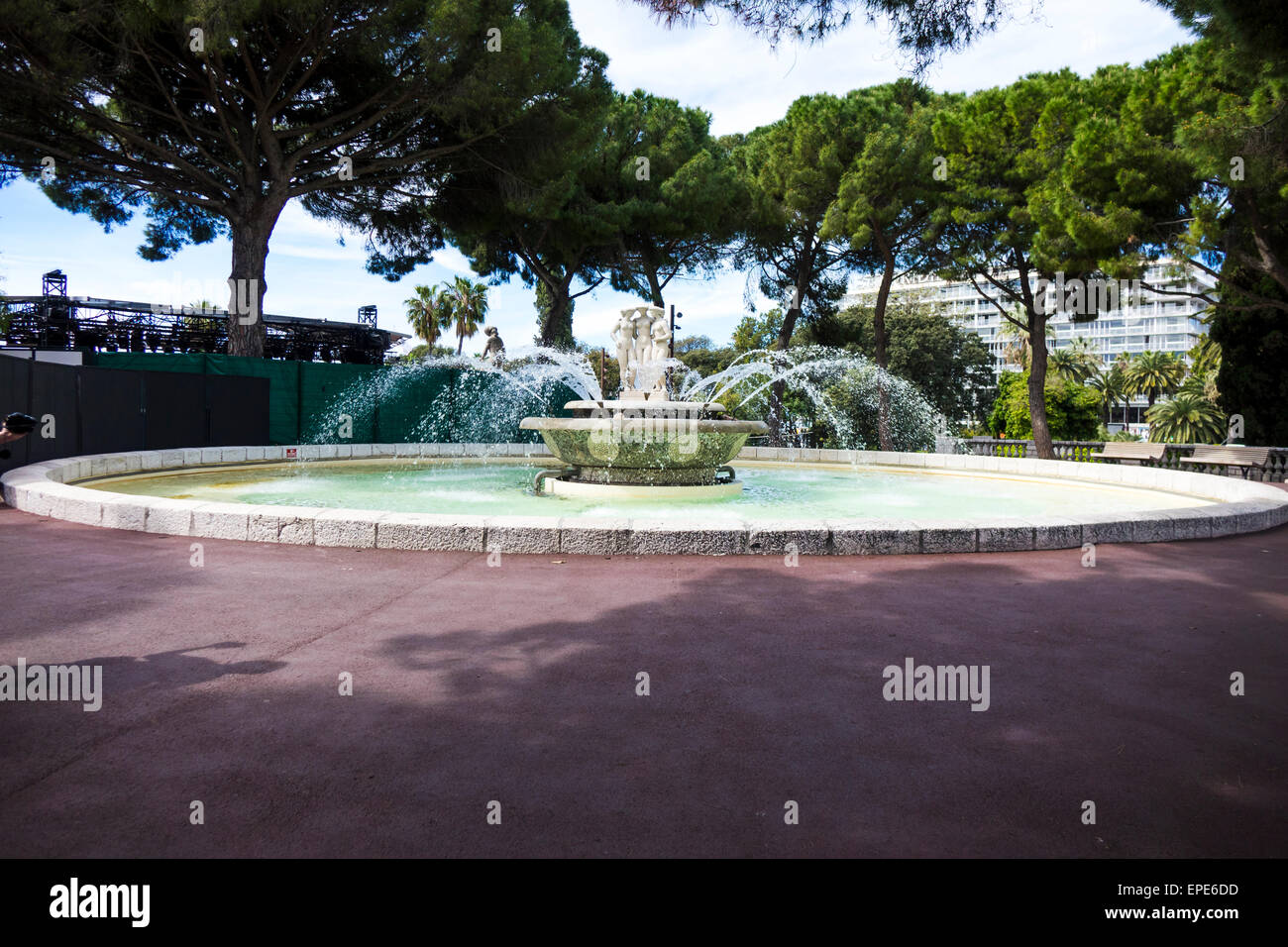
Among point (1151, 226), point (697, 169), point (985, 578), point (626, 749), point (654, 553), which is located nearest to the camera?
point (626, 749)

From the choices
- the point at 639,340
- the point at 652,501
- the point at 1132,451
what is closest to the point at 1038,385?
the point at 1132,451

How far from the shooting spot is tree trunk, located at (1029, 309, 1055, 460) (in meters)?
21.4

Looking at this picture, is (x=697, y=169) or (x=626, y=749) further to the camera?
(x=697, y=169)

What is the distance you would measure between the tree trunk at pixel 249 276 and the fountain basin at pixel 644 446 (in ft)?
35.8

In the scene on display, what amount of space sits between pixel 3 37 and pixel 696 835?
19.0 metres

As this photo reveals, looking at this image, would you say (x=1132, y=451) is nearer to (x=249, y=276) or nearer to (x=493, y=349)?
(x=493, y=349)

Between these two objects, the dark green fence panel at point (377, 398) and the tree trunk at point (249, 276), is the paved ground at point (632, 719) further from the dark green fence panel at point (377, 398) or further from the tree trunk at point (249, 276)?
the tree trunk at point (249, 276)

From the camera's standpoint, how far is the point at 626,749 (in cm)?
288

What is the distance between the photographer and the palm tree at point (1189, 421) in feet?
132

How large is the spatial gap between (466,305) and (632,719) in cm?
5995

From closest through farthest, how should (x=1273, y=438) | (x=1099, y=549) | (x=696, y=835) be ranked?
(x=696, y=835), (x=1099, y=549), (x=1273, y=438)
